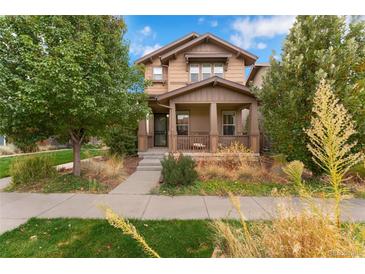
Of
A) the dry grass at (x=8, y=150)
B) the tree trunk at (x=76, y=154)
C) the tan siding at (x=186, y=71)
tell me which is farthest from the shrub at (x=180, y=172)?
the dry grass at (x=8, y=150)

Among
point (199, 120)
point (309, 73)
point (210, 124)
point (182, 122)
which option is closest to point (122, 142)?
point (182, 122)

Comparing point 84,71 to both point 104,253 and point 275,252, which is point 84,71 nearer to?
point 104,253

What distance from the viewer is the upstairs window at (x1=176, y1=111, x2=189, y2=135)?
12977mm

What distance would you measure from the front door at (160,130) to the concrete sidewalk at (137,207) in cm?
817

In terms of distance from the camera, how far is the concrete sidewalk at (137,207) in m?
3.99

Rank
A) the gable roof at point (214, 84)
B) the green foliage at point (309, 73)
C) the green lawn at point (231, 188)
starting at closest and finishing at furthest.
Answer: the green foliage at point (309, 73), the green lawn at point (231, 188), the gable roof at point (214, 84)

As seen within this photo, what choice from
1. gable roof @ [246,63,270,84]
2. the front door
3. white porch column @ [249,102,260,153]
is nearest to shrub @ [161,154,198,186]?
white porch column @ [249,102,260,153]

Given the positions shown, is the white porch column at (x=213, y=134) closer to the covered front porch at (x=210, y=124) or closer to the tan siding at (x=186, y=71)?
the covered front porch at (x=210, y=124)

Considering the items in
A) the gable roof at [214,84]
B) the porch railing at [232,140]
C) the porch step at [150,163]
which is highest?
the gable roof at [214,84]

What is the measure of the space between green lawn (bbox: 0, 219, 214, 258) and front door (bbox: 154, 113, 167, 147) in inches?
384

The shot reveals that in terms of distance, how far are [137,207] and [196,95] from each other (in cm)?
684

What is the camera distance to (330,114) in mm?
1583

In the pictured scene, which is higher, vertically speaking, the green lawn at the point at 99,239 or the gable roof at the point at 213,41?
the gable roof at the point at 213,41

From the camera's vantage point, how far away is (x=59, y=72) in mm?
4367
